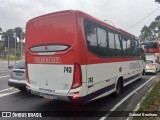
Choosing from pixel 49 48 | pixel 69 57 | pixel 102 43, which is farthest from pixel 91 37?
pixel 49 48

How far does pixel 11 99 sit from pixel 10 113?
2243mm

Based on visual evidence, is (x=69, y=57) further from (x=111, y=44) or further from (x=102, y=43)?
(x=111, y=44)

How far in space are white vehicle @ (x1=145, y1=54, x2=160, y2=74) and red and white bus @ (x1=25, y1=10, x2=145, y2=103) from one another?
1357 centimetres

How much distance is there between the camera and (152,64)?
21922 mm

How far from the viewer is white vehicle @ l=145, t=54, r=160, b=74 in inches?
850

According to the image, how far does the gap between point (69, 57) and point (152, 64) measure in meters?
16.6

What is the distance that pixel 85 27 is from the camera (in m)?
7.22

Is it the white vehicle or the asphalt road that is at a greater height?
the white vehicle

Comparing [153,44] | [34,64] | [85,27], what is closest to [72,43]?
[85,27]

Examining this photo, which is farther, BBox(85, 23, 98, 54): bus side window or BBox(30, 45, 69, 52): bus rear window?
BBox(85, 23, 98, 54): bus side window

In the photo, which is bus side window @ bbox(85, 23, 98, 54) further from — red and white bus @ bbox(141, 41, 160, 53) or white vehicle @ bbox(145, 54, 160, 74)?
red and white bus @ bbox(141, 41, 160, 53)

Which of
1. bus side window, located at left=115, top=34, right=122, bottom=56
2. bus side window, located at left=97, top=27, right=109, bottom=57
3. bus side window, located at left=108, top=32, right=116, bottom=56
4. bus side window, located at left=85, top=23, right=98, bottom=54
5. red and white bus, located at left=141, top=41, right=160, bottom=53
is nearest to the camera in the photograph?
bus side window, located at left=85, top=23, right=98, bottom=54

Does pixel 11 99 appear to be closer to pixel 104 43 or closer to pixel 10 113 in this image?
pixel 10 113

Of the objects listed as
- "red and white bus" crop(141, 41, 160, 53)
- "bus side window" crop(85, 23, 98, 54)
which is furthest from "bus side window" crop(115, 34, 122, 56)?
"red and white bus" crop(141, 41, 160, 53)
